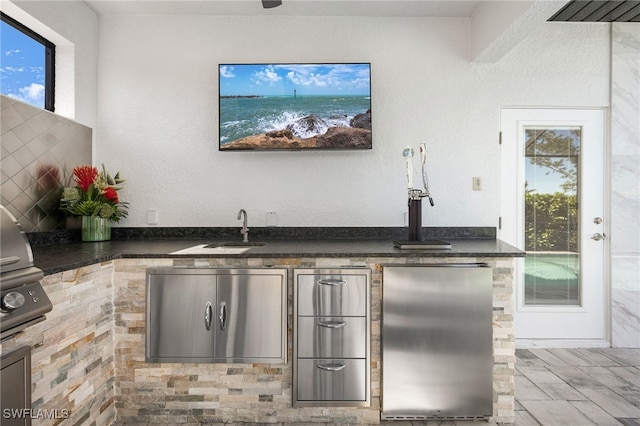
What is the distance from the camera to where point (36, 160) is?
2379 mm

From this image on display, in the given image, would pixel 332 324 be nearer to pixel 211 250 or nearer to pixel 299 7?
pixel 211 250

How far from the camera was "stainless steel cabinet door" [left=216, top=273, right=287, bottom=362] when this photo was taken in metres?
2.12

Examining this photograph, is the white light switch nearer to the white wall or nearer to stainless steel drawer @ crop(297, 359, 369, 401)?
the white wall

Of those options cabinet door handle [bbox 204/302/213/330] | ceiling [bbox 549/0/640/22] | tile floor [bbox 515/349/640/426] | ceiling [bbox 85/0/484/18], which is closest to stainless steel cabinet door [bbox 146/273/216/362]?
cabinet door handle [bbox 204/302/213/330]

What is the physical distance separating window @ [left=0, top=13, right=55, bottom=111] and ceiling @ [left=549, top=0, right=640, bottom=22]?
11.4 feet

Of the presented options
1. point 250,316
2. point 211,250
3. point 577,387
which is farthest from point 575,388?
point 211,250

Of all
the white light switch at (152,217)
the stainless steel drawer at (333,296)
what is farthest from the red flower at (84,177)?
the stainless steel drawer at (333,296)

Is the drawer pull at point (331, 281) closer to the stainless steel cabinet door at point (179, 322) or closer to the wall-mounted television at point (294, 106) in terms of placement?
the stainless steel cabinet door at point (179, 322)

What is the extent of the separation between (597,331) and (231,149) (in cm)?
328

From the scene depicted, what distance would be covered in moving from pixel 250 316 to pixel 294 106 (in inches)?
61.4

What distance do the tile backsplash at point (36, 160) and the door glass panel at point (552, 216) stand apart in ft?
11.3

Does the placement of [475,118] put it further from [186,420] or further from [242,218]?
[186,420]

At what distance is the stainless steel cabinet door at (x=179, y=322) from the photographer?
2129 millimetres

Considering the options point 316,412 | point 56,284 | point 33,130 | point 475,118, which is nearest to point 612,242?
point 475,118
